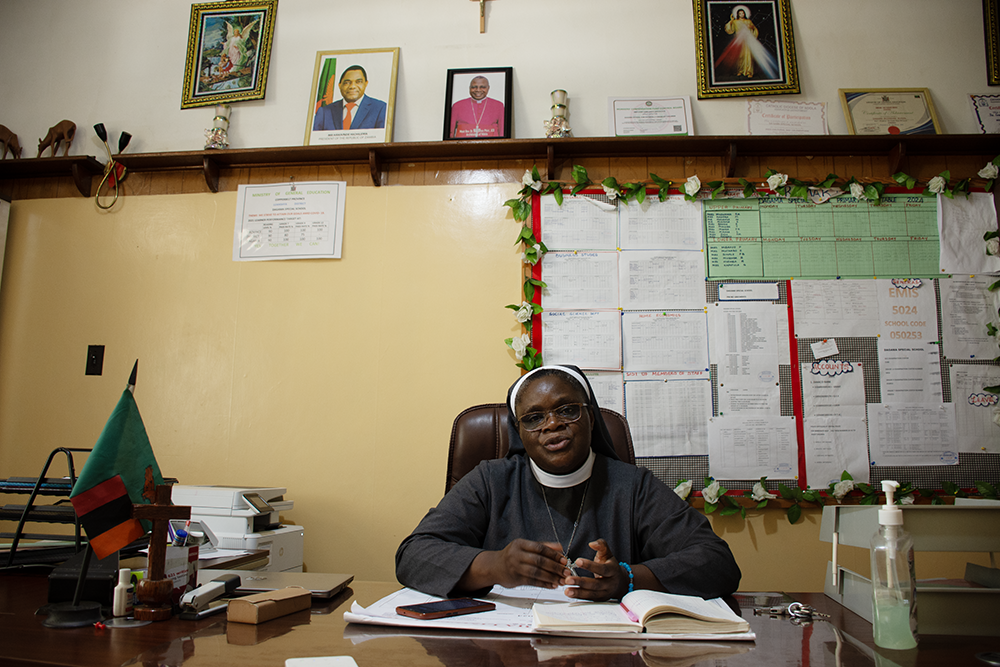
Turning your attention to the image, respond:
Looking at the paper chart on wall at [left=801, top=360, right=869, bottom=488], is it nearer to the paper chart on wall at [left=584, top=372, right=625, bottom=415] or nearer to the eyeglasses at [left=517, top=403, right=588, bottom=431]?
the paper chart on wall at [left=584, top=372, right=625, bottom=415]

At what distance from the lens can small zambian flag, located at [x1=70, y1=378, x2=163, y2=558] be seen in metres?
1.06

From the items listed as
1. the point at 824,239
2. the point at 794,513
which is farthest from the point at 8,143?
the point at 794,513

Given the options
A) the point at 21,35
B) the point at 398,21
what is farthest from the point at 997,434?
the point at 21,35

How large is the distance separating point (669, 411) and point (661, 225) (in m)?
0.82

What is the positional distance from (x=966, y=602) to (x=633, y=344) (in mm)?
1727

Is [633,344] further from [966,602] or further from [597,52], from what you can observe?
[966,602]

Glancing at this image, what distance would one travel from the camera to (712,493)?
99.7 inches

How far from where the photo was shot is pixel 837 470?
2568mm

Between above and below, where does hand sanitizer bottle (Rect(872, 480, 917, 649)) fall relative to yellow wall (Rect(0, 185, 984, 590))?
below

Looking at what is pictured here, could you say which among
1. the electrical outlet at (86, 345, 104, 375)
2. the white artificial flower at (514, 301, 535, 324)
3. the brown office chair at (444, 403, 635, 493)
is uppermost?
the white artificial flower at (514, 301, 535, 324)

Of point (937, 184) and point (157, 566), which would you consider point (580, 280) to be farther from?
point (157, 566)

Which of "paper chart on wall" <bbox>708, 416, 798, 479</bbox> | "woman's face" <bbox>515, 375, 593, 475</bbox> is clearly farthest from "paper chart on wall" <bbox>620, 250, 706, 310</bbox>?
"woman's face" <bbox>515, 375, 593, 475</bbox>

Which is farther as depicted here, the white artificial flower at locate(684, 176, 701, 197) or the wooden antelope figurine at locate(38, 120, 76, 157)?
the wooden antelope figurine at locate(38, 120, 76, 157)

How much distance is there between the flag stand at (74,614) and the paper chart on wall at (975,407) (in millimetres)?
2993
